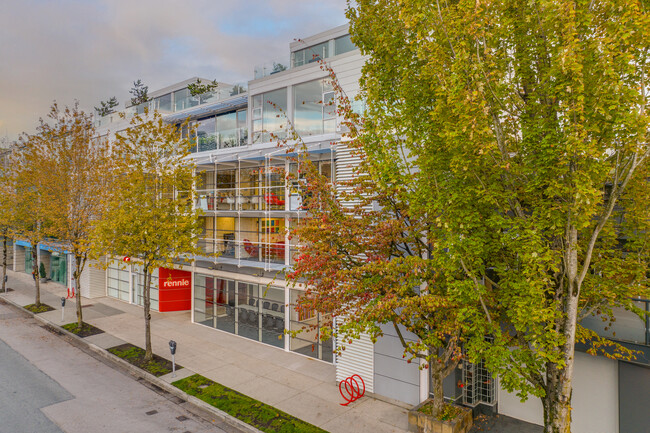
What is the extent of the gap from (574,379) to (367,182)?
704cm

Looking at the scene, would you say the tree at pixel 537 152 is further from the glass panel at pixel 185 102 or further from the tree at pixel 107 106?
the tree at pixel 107 106

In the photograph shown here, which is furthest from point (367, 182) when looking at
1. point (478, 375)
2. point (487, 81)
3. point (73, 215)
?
point (73, 215)

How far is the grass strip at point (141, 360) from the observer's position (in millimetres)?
13984

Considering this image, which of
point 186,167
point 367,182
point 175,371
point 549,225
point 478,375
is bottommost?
point 175,371

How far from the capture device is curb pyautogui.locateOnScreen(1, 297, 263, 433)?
10518 mm

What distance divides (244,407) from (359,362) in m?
3.70

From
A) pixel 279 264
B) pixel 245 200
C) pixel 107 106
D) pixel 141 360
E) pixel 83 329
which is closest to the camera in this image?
pixel 141 360

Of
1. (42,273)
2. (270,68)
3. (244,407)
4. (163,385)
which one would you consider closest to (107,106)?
(42,273)

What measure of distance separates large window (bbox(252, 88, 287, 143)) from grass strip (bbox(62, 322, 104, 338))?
11.6m

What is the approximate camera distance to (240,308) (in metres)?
18.4

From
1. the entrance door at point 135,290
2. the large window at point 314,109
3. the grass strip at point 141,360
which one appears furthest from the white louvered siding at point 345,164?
the entrance door at point 135,290

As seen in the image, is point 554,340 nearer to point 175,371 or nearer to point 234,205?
point 175,371

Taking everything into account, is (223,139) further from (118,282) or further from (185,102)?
(118,282)

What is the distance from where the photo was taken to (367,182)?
9.42 metres
